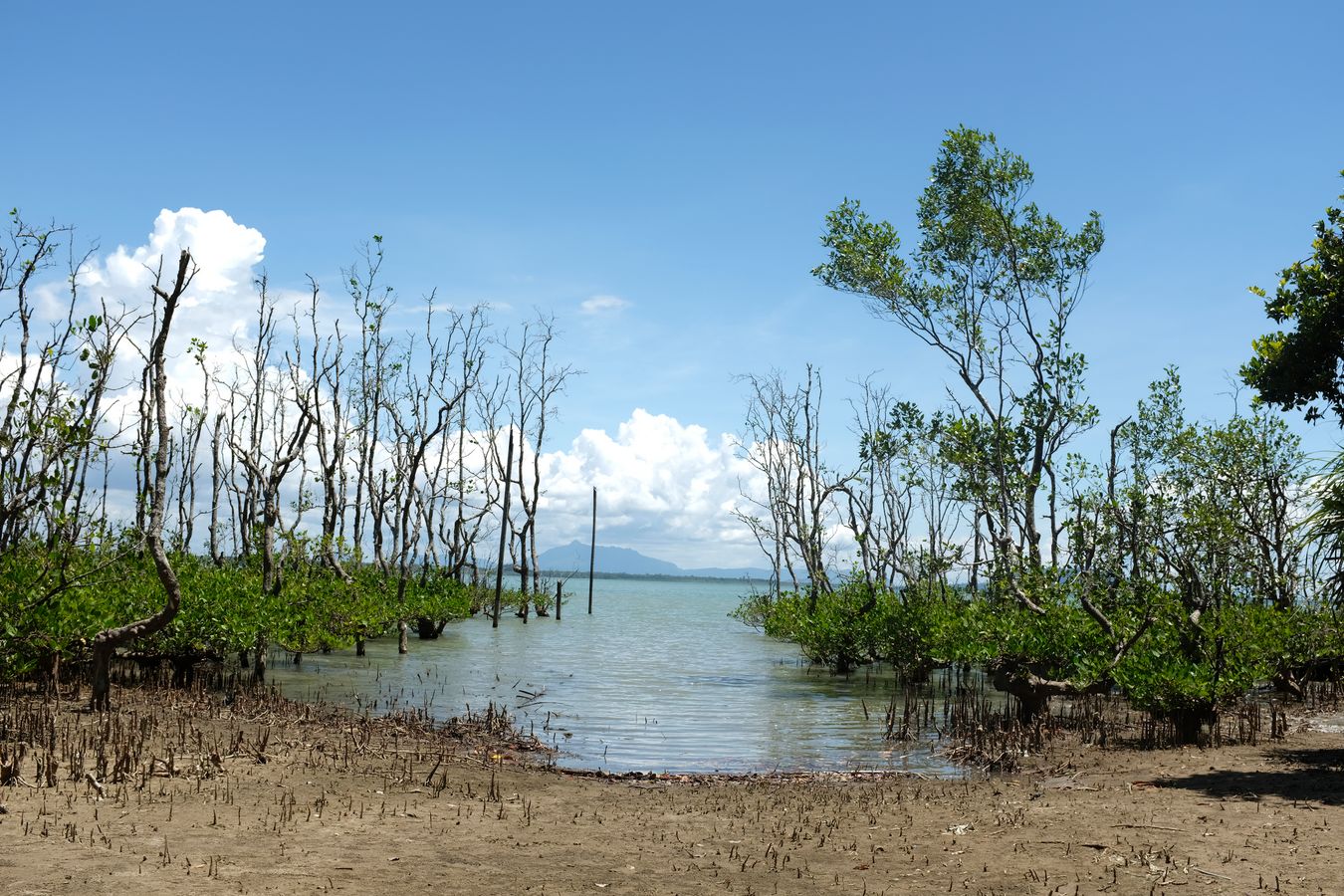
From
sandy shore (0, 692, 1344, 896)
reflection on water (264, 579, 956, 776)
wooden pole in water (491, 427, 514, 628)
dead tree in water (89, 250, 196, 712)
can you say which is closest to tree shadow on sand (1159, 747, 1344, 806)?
sandy shore (0, 692, 1344, 896)

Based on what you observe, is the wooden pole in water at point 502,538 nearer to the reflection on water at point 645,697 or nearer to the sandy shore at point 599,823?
the reflection on water at point 645,697

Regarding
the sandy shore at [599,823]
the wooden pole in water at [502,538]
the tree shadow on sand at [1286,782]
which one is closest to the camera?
the sandy shore at [599,823]

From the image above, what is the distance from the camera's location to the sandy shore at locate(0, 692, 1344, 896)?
6.86m

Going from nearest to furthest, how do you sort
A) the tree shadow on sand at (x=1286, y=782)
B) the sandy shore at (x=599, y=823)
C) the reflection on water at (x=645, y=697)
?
the sandy shore at (x=599, y=823)
the tree shadow on sand at (x=1286, y=782)
the reflection on water at (x=645, y=697)

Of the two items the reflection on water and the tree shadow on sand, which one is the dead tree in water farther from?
the tree shadow on sand

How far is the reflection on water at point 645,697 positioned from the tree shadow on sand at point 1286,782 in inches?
121

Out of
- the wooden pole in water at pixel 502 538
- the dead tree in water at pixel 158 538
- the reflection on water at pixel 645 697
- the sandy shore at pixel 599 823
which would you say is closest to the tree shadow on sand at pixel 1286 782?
the sandy shore at pixel 599 823

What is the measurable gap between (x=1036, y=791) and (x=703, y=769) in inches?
164

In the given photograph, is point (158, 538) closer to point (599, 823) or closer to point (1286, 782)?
point (599, 823)

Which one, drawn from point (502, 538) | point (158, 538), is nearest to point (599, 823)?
point (158, 538)

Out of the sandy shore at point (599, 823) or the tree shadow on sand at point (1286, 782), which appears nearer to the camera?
the sandy shore at point (599, 823)

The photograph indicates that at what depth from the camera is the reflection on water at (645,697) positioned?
1380 centimetres

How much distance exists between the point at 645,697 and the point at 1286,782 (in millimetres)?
12429

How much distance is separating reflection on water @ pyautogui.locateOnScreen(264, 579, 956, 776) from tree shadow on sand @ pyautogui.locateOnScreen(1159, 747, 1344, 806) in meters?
3.08
